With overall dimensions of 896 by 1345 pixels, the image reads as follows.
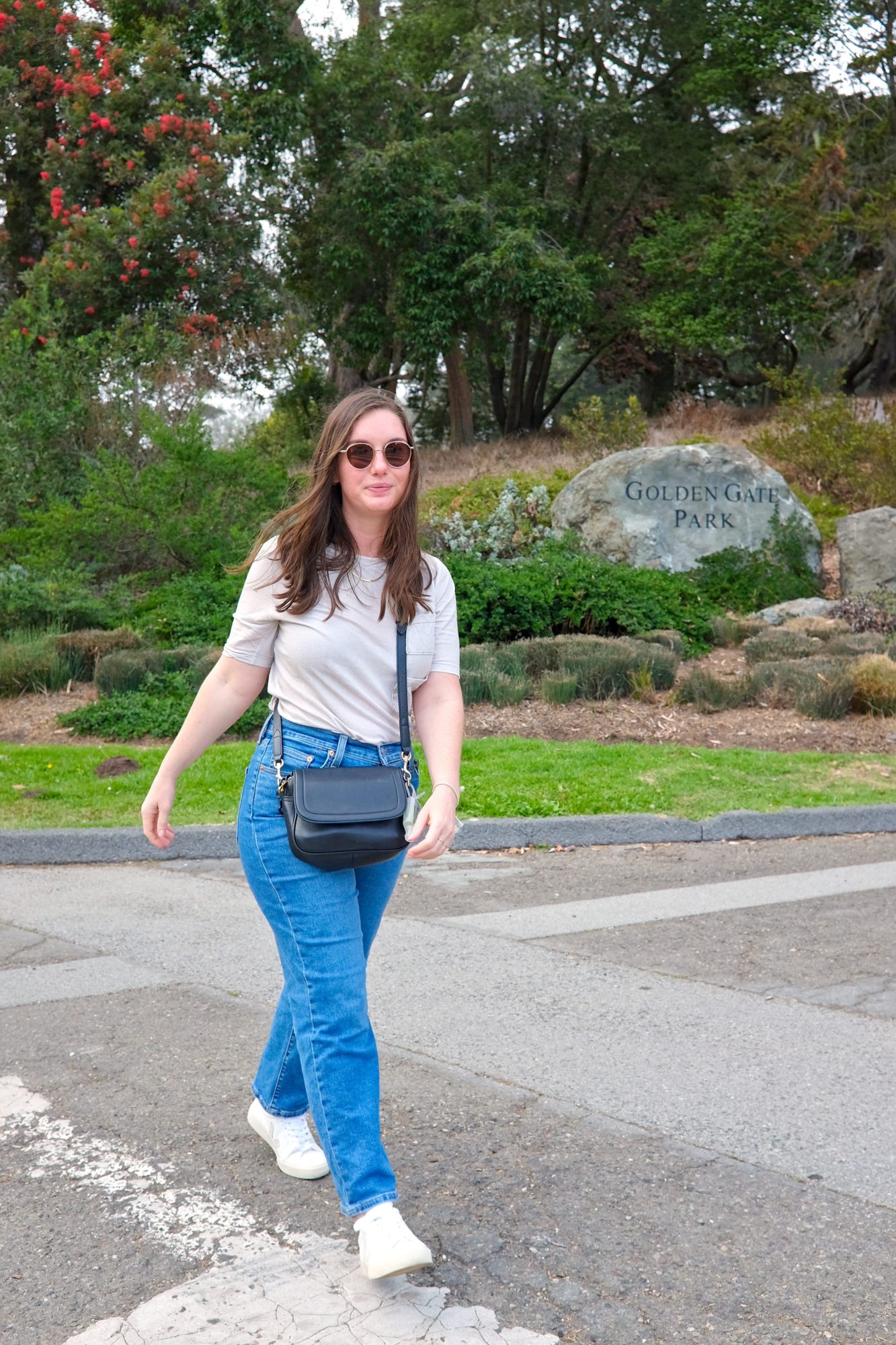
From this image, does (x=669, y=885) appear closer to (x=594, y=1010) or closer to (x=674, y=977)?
(x=674, y=977)

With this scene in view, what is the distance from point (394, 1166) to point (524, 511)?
552 inches

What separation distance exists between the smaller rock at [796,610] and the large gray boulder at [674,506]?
1.52 m

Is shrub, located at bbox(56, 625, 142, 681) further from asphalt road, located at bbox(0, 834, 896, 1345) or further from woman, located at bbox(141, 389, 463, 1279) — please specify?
woman, located at bbox(141, 389, 463, 1279)

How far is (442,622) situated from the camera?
3086 mm

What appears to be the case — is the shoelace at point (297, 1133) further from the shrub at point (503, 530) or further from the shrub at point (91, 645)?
the shrub at point (503, 530)

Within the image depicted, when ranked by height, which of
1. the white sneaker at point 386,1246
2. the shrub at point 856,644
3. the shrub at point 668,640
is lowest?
the shrub at point 856,644

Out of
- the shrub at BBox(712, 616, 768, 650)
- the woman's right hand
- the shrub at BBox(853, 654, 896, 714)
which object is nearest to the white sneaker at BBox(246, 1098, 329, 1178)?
the woman's right hand

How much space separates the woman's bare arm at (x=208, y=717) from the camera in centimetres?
305

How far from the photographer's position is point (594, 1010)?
4.66m

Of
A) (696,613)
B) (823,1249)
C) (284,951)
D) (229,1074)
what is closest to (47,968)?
(229,1074)

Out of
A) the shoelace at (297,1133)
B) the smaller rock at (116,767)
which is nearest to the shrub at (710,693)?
the smaller rock at (116,767)

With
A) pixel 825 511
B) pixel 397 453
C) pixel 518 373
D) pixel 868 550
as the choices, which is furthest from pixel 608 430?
pixel 397 453

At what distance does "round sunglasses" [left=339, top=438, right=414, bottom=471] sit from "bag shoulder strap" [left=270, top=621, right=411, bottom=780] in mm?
380

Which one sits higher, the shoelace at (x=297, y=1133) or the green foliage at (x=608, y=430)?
the green foliage at (x=608, y=430)
